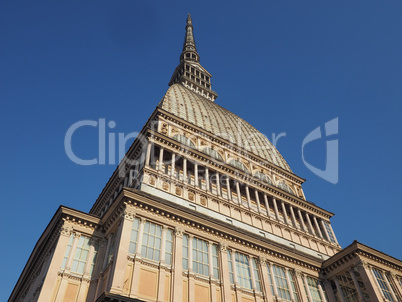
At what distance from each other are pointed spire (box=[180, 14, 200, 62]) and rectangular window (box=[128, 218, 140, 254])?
72.6m

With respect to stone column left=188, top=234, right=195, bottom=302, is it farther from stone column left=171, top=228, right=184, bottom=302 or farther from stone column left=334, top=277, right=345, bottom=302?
stone column left=334, top=277, right=345, bottom=302

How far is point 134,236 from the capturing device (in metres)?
26.0

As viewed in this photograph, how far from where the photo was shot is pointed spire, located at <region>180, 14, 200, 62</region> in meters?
94.2

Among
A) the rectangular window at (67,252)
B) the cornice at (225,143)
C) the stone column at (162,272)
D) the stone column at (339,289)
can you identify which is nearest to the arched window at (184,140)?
the cornice at (225,143)

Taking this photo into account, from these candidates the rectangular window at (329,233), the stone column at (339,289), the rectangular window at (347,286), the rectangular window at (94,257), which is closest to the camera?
the rectangular window at (94,257)

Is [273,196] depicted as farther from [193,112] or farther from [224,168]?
[193,112]

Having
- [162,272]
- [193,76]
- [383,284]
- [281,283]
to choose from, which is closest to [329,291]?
[383,284]

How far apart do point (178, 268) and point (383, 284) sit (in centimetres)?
2300

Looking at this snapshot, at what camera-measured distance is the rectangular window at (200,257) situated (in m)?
27.3

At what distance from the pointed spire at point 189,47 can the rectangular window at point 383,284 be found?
72485 mm

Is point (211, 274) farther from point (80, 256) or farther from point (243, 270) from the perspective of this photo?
point (80, 256)

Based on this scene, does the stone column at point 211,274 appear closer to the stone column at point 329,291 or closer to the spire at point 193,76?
the stone column at point 329,291

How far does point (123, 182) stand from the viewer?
1597 inches

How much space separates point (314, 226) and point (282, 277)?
16.1 m
